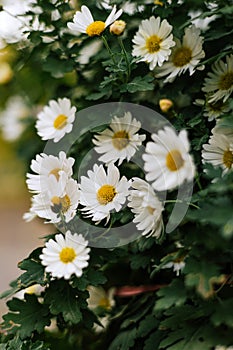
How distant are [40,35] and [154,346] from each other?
45cm

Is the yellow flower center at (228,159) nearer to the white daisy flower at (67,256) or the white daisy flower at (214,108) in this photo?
the white daisy flower at (214,108)

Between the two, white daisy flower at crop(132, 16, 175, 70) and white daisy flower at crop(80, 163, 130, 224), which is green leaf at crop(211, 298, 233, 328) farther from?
white daisy flower at crop(132, 16, 175, 70)

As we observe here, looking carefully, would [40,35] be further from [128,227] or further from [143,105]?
[128,227]

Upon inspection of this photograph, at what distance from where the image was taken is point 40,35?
835 mm

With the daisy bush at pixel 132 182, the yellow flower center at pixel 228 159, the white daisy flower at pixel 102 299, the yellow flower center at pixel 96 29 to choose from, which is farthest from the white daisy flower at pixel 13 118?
the yellow flower center at pixel 228 159

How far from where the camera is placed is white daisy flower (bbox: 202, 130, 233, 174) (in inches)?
25.7

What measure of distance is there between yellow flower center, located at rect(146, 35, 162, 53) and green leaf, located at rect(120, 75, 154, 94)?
34 millimetres

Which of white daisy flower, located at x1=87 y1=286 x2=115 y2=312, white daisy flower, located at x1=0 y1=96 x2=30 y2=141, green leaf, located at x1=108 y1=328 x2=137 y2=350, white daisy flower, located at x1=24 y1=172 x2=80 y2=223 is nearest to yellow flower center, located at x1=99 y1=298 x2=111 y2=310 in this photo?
white daisy flower, located at x1=87 y1=286 x2=115 y2=312

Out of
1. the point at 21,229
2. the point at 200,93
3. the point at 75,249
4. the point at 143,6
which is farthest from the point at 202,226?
the point at 21,229

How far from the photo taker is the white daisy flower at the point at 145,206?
61cm

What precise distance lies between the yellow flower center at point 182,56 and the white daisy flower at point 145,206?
0.61ft

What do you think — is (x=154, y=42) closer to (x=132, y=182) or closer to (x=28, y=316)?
(x=132, y=182)

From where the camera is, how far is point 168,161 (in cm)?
57

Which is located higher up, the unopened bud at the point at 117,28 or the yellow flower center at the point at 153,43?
the unopened bud at the point at 117,28
